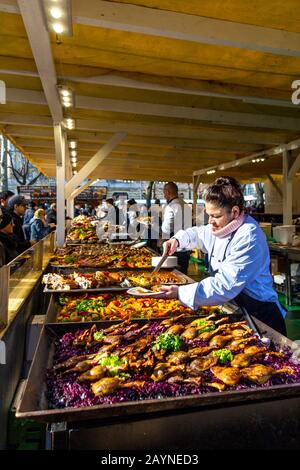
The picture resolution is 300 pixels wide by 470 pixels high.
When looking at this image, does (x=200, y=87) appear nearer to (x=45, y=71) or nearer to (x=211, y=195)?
(x=45, y=71)

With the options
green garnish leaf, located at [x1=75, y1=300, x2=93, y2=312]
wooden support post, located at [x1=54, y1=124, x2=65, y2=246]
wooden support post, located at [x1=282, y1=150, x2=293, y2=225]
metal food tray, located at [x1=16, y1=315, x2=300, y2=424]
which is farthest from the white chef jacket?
wooden support post, located at [x1=282, y1=150, x2=293, y2=225]

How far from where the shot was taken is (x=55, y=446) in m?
1.47

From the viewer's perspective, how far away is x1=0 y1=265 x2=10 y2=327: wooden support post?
2.39 m

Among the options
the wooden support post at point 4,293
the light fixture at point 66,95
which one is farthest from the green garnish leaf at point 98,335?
the light fixture at point 66,95

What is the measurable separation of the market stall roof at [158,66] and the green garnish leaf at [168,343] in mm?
2517

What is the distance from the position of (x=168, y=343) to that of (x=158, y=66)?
11.6 feet

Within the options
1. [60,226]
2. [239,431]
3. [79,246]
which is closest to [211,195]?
[239,431]

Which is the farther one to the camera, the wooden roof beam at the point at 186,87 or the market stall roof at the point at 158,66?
the wooden roof beam at the point at 186,87

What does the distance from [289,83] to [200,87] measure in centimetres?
120

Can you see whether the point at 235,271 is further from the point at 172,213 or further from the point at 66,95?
the point at 172,213

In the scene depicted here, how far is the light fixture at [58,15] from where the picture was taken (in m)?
2.57

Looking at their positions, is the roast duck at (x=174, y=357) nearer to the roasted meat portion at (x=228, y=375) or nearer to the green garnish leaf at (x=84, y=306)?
the roasted meat portion at (x=228, y=375)

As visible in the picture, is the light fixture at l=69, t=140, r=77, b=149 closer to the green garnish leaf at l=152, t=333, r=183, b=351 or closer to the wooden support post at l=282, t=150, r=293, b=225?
the wooden support post at l=282, t=150, r=293, b=225
